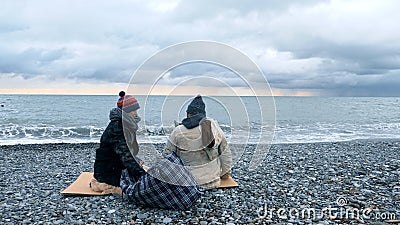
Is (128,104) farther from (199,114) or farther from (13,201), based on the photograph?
(13,201)

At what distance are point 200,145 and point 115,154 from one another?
1454 mm

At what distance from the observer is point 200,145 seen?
6125 mm

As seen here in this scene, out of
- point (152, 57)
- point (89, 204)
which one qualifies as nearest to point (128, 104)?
point (152, 57)

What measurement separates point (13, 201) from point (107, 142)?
2.01 metres

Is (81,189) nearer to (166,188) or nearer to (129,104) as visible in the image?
(129,104)

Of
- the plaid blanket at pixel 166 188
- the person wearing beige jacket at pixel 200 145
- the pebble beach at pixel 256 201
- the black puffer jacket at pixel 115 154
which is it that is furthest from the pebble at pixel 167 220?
the person wearing beige jacket at pixel 200 145

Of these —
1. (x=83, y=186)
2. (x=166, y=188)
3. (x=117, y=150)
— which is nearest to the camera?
(x=166, y=188)

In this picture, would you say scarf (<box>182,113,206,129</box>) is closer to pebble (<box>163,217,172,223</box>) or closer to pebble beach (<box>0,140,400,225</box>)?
pebble beach (<box>0,140,400,225</box>)

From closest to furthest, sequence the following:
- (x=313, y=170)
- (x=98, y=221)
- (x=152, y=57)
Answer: (x=98, y=221) → (x=152, y=57) → (x=313, y=170)

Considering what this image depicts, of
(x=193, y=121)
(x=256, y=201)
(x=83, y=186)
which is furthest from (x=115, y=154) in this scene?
(x=256, y=201)

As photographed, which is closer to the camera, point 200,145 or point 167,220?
point 167,220

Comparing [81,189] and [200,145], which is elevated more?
[200,145]

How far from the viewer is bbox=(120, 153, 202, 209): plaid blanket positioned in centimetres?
533

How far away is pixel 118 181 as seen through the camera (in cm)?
622
